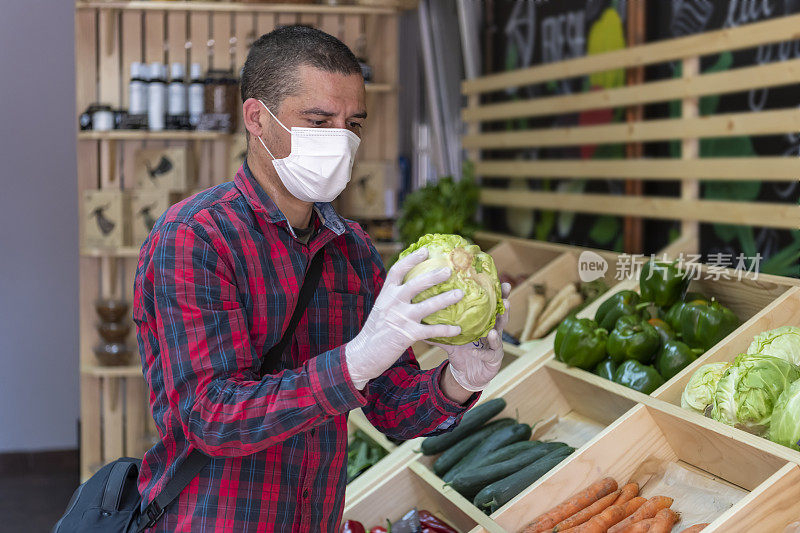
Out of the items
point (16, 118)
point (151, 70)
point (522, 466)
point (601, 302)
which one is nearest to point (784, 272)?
point (601, 302)

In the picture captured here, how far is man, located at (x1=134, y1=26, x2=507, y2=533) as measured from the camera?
1.59 meters

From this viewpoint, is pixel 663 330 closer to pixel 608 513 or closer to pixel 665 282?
pixel 665 282

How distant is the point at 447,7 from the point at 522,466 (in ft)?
13.2

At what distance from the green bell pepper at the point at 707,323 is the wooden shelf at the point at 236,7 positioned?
298cm

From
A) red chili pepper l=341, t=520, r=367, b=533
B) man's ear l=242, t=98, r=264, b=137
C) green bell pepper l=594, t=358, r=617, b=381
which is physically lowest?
red chili pepper l=341, t=520, r=367, b=533

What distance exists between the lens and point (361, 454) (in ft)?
11.8

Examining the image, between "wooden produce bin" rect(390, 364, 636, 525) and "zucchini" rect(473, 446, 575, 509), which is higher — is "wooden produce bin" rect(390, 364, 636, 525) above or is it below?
above

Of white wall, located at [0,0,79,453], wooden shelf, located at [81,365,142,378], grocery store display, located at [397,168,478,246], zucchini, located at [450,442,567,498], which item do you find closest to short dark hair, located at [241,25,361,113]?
zucchini, located at [450,442,567,498]

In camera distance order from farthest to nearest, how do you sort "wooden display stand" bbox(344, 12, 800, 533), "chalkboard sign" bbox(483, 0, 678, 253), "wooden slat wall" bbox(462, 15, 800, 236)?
1. "chalkboard sign" bbox(483, 0, 678, 253)
2. "wooden slat wall" bbox(462, 15, 800, 236)
3. "wooden display stand" bbox(344, 12, 800, 533)

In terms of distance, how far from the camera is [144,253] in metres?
1.77

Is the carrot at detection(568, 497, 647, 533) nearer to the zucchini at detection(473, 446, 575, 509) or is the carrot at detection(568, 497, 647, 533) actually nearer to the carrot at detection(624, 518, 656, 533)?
the carrot at detection(624, 518, 656, 533)

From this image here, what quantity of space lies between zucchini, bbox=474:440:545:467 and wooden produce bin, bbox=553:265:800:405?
0.92 feet

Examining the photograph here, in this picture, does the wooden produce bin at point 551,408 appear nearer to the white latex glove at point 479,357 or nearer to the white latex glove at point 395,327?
the white latex glove at point 479,357

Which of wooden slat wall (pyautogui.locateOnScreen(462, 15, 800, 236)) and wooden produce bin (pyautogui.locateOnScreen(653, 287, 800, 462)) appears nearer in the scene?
wooden produce bin (pyautogui.locateOnScreen(653, 287, 800, 462))
